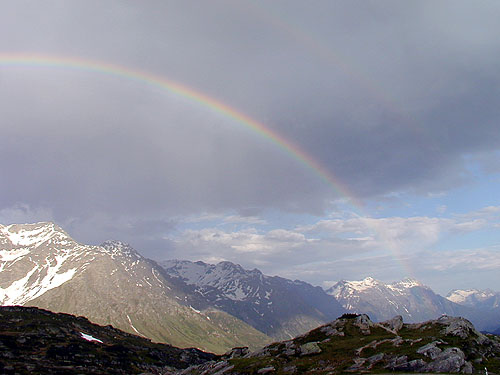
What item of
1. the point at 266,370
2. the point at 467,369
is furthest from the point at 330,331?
the point at 467,369

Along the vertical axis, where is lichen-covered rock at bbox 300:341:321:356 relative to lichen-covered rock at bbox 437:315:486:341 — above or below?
below

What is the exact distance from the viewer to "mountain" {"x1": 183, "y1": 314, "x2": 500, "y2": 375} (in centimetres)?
6384

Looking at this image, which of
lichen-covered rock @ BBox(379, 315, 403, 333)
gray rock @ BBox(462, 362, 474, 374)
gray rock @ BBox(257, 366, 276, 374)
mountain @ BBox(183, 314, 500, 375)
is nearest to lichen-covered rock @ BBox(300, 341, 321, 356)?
mountain @ BBox(183, 314, 500, 375)

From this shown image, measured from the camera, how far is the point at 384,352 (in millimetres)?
72438

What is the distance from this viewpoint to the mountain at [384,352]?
2514 inches

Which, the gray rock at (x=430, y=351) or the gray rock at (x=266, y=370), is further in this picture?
the gray rock at (x=266, y=370)

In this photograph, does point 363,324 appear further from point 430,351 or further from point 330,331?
point 430,351

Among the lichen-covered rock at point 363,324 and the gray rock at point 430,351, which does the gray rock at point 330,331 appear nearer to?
the lichen-covered rock at point 363,324

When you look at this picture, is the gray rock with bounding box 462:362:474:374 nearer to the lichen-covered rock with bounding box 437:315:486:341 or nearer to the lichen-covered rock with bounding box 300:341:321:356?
the lichen-covered rock with bounding box 437:315:486:341

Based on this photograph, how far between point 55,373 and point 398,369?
171 metres

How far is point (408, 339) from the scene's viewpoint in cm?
7950

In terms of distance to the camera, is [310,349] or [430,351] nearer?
[430,351]

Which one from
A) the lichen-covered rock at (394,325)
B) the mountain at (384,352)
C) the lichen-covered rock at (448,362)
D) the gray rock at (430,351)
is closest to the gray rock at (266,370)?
the mountain at (384,352)

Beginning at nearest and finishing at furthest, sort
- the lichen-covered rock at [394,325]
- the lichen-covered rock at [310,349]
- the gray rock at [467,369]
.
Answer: the gray rock at [467,369] → the lichen-covered rock at [310,349] → the lichen-covered rock at [394,325]
